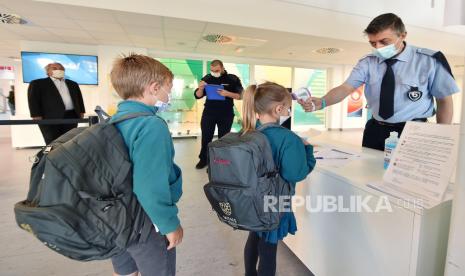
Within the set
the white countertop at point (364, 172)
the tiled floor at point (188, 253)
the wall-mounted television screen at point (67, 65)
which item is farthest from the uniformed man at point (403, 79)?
the wall-mounted television screen at point (67, 65)

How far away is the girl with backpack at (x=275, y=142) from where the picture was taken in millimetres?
1029

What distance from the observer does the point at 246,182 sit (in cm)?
95

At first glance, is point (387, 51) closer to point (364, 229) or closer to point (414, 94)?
point (414, 94)

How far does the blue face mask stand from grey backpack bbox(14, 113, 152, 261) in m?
1.39

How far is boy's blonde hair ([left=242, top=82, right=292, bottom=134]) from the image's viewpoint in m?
1.12

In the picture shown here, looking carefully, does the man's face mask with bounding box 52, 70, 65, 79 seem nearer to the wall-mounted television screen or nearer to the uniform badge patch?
the wall-mounted television screen

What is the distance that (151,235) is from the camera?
86cm

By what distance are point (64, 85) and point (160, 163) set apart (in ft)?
10.3

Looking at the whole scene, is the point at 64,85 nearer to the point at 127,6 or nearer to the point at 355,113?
the point at 127,6

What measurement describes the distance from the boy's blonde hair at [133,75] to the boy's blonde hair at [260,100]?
0.40 m

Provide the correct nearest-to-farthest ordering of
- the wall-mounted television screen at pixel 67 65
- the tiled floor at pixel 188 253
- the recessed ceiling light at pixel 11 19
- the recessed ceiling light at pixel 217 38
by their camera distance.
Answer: the tiled floor at pixel 188 253, the recessed ceiling light at pixel 11 19, the recessed ceiling light at pixel 217 38, the wall-mounted television screen at pixel 67 65

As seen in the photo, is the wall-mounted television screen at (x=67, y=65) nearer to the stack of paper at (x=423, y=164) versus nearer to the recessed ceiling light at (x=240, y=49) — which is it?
the recessed ceiling light at (x=240, y=49)

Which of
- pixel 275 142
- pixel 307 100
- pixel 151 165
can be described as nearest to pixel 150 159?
pixel 151 165

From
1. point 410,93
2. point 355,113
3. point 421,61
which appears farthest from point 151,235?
point 355,113
